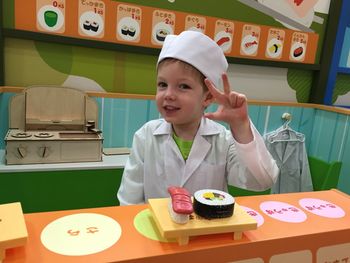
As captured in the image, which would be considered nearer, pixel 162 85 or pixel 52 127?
pixel 162 85

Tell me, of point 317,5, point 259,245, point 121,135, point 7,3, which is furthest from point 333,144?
point 7,3

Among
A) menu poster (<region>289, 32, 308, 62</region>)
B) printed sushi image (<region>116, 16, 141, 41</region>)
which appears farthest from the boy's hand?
menu poster (<region>289, 32, 308, 62</region>)

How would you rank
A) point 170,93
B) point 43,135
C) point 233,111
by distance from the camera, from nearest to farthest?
1. point 233,111
2. point 170,93
3. point 43,135

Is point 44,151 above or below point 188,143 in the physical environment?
below

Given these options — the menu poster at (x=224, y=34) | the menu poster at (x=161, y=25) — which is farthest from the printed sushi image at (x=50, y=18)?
the menu poster at (x=224, y=34)

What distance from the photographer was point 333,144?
2.34m

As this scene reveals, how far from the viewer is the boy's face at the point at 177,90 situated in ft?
2.81

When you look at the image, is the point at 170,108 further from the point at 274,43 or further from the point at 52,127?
the point at 274,43

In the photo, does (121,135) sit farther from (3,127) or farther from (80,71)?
(3,127)

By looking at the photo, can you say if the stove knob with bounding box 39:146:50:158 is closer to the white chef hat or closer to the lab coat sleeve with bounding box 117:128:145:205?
the lab coat sleeve with bounding box 117:128:145:205

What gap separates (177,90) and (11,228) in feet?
1.85

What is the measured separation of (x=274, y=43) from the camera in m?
2.34

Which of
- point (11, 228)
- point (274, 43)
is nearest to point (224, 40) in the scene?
point (274, 43)

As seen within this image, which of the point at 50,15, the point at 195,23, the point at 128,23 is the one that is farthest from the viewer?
the point at 195,23
